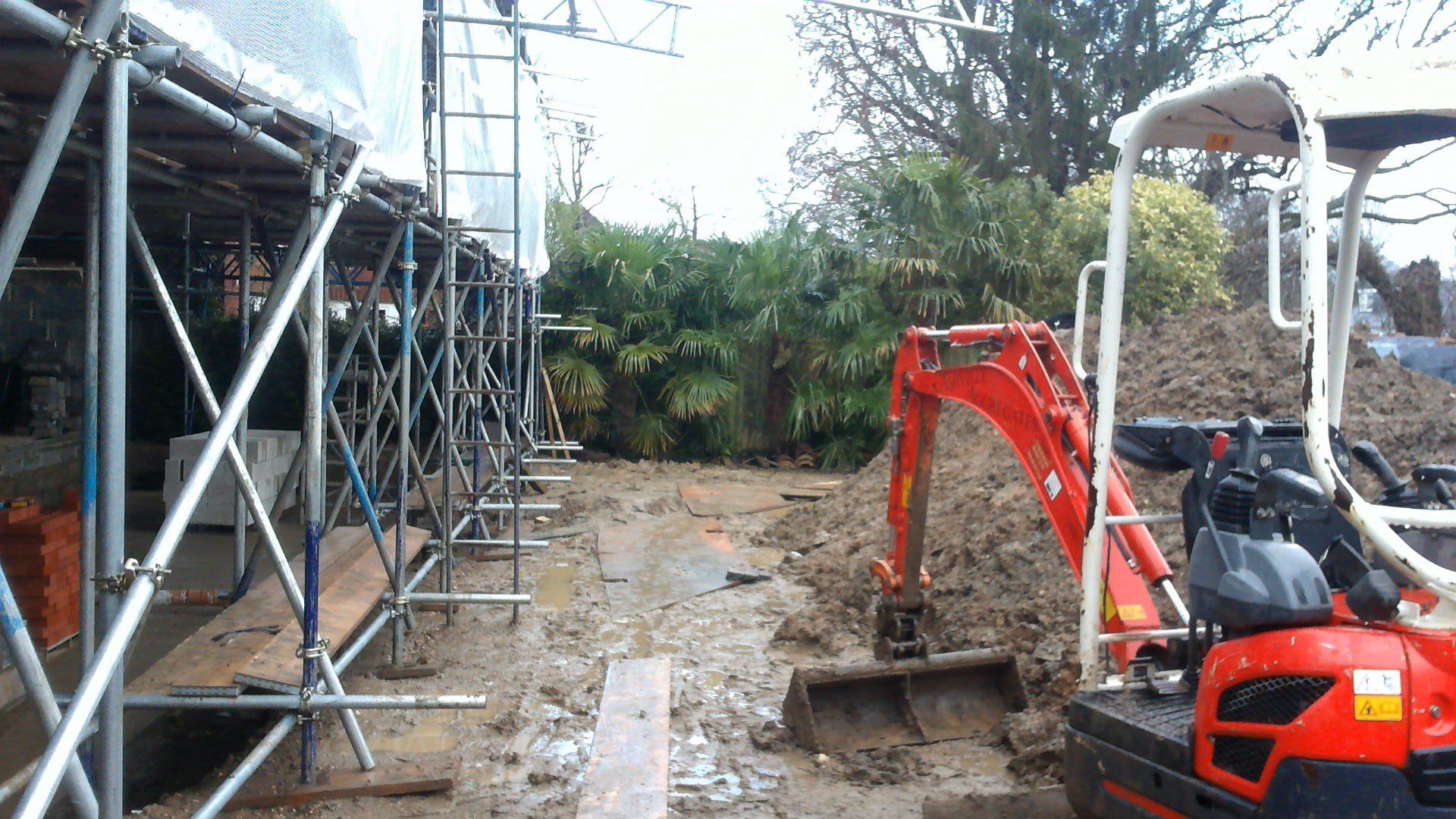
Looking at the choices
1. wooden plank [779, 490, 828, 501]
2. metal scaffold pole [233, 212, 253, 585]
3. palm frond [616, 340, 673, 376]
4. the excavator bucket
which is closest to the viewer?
the excavator bucket

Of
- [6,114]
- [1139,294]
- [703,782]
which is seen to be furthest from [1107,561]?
[1139,294]

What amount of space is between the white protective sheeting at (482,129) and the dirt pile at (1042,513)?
3769 mm

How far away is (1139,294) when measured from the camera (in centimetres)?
1245

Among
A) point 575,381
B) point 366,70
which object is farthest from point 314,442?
point 575,381

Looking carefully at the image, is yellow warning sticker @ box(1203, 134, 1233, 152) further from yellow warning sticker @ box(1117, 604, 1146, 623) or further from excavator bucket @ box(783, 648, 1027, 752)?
excavator bucket @ box(783, 648, 1027, 752)

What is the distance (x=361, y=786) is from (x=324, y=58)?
288 centimetres

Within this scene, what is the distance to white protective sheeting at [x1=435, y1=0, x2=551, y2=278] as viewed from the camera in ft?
25.0

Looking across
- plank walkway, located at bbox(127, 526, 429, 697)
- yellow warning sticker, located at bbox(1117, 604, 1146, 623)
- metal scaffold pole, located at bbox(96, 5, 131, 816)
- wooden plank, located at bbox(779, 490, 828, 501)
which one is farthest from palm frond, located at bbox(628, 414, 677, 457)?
metal scaffold pole, located at bbox(96, 5, 131, 816)

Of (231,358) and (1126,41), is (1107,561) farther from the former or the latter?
(1126,41)

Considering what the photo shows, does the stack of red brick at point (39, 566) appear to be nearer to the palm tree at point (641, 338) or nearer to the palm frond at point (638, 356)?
the palm tree at point (641, 338)

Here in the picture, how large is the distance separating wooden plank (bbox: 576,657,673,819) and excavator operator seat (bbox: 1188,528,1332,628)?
2.33 metres

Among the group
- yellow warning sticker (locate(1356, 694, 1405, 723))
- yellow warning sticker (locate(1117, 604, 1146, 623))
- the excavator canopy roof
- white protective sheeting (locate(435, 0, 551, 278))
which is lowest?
yellow warning sticker (locate(1117, 604, 1146, 623))

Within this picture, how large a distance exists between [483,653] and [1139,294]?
8831mm

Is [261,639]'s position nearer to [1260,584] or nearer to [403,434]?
[403,434]
